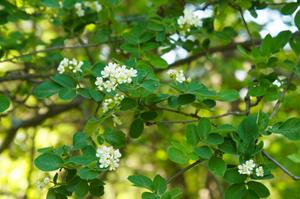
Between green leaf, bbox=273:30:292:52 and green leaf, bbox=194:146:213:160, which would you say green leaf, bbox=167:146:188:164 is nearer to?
green leaf, bbox=194:146:213:160

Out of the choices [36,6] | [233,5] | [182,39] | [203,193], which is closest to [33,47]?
[36,6]

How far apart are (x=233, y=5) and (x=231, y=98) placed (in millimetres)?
492

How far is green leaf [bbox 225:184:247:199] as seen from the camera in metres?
1.26

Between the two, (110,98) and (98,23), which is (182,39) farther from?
(110,98)

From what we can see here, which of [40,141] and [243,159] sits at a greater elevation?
[243,159]

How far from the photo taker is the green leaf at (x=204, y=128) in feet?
4.21

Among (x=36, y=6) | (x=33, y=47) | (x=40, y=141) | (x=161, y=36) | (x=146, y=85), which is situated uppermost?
(x=146, y=85)

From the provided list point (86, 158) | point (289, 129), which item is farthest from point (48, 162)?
point (289, 129)

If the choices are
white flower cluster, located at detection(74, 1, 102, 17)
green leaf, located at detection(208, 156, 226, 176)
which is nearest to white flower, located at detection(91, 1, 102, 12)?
white flower cluster, located at detection(74, 1, 102, 17)

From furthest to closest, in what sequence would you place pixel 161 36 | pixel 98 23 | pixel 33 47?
pixel 33 47, pixel 98 23, pixel 161 36

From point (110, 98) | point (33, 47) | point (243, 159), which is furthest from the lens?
point (33, 47)

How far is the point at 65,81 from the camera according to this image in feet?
4.72

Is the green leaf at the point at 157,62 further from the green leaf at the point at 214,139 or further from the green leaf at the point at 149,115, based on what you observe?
the green leaf at the point at 214,139

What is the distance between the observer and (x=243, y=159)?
4.06 feet
